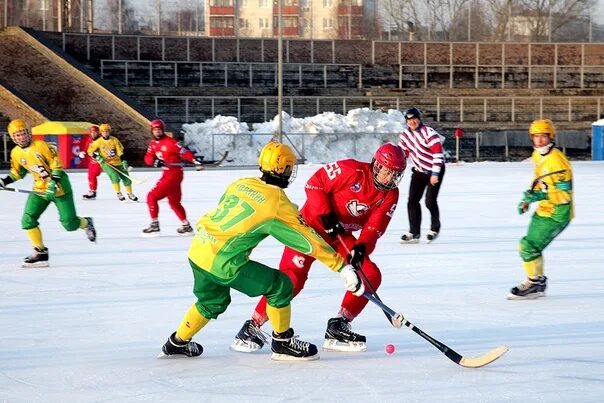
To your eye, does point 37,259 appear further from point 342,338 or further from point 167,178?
point 342,338

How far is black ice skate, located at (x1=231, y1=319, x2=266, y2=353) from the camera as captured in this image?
568 cm

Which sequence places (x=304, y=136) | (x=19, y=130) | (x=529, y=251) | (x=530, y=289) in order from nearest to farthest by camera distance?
(x=530, y=289)
(x=529, y=251)
(x=19, y=130)
(x=304, y=136)

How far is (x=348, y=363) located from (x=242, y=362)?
0.51 m

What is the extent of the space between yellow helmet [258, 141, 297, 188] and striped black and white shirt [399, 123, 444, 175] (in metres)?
5.93

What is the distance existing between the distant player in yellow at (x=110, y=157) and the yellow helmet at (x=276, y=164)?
1144cm

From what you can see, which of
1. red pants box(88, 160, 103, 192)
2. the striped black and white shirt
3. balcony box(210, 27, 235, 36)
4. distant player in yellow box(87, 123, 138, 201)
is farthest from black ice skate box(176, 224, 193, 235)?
balcony box(210, 27, 235, 36)

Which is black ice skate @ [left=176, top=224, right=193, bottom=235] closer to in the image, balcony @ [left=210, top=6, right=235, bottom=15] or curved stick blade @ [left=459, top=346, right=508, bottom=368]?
curved stick blade @ [left=459, top=346, right=508, bottom=368]

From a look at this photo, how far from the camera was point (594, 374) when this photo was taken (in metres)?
5.13

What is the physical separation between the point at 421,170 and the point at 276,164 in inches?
243

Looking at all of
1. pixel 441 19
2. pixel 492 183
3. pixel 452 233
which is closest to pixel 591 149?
pixel 441 19

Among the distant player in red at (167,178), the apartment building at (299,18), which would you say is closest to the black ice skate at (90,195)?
the distant player in red at (167,178)

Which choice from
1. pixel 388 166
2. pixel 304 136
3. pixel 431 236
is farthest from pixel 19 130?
pixel 304 136

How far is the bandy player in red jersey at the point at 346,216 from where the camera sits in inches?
224

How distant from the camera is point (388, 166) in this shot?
564cm
